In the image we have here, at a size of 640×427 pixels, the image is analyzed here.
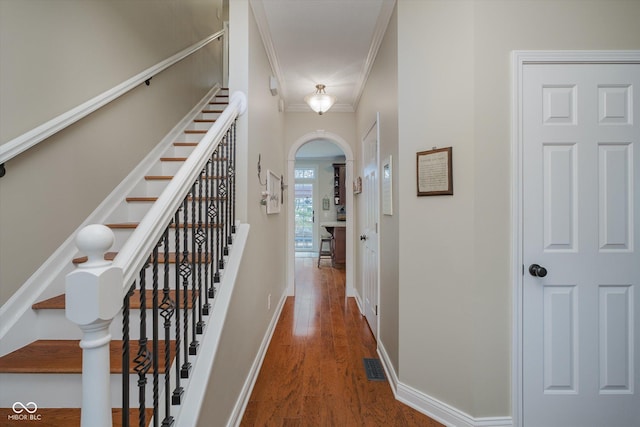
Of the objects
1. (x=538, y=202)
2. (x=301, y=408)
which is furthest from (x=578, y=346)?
(x=301, y=408)

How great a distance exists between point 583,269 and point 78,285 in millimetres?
2214

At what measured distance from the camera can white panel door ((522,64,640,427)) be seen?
156cm

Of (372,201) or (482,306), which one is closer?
(482,306)

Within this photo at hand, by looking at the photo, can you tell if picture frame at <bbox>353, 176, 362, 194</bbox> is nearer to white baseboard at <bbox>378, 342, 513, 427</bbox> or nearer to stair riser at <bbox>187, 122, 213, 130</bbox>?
stair riser at <bbox>187, 122, 213, 130</bbox>

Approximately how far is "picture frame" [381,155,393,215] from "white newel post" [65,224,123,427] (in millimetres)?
1778

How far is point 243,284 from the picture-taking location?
1.80 m

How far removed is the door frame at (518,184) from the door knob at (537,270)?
1.8 inches

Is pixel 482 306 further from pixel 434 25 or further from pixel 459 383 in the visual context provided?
pixel 434 25

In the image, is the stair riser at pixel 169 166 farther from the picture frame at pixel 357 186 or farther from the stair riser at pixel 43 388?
the picture frame at pixel 357 186

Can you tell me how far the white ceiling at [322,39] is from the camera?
2.16 metres

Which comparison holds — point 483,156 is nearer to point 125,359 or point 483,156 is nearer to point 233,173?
point 233,173

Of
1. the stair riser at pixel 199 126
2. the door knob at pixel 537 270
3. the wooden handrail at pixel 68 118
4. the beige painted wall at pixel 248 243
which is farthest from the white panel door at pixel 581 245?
the stair riser at pixel 199 126

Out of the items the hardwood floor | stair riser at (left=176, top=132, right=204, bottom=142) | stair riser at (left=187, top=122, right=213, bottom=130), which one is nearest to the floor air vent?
the hardwood floor

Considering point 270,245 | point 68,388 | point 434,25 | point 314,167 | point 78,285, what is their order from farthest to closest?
point 314,167 < point 270,245 < point 434,25 < point 68,388 < point 78,285
